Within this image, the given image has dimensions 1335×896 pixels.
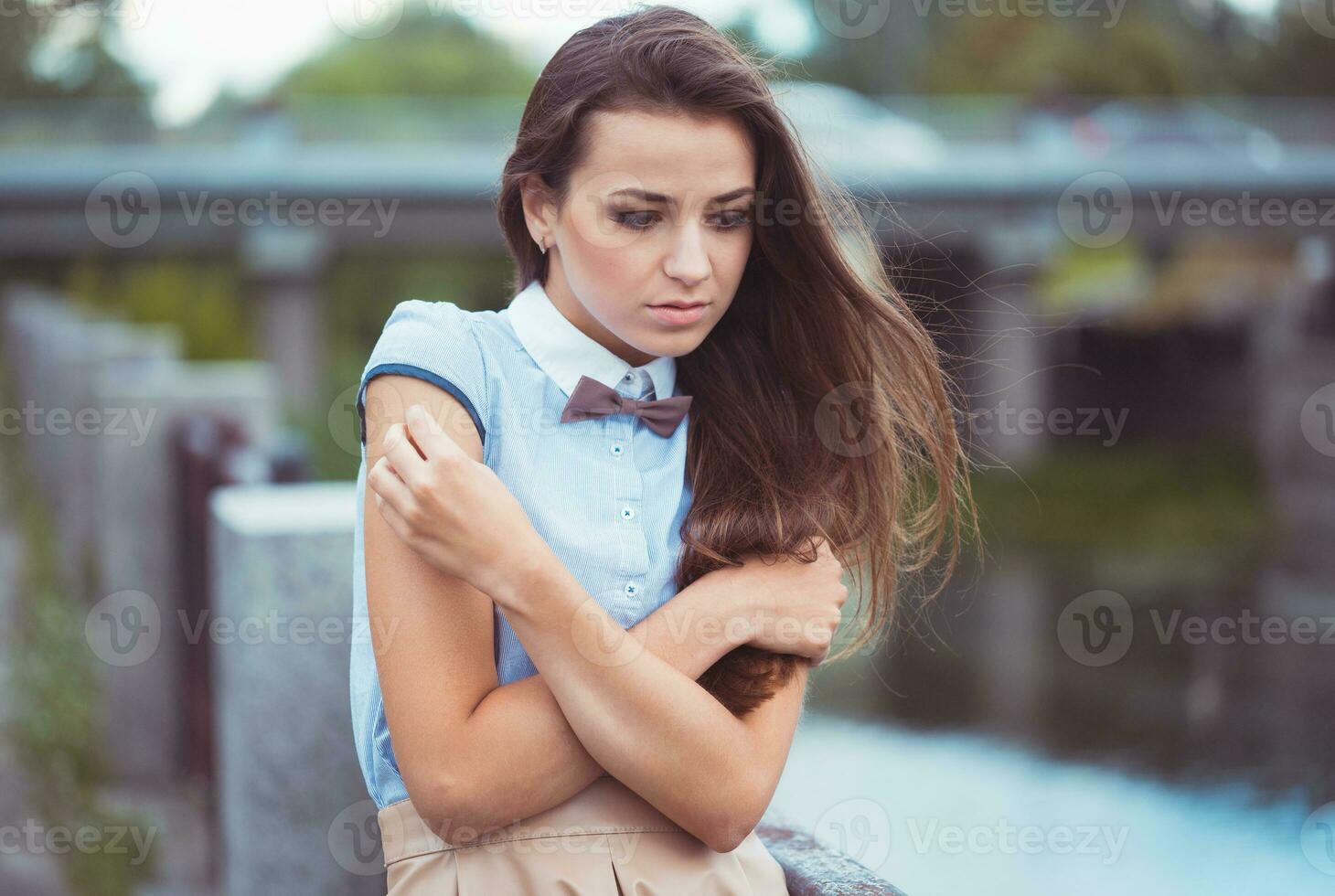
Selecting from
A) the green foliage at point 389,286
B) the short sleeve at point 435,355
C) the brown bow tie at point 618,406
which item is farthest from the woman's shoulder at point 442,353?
the green foliage at point 389,286

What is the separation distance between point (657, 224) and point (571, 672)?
61cm

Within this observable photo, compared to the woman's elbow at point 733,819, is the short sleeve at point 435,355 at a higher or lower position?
higher

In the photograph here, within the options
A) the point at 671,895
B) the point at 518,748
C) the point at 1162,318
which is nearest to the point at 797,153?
the point at 518,748

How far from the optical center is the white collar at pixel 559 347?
198 centimetres

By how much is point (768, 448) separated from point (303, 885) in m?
1.85

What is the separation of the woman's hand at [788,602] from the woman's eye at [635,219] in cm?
50

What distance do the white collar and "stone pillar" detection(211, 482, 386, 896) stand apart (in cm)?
137

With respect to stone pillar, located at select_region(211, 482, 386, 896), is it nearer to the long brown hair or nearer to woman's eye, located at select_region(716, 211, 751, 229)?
the long brown hair

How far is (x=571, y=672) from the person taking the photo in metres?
1.72

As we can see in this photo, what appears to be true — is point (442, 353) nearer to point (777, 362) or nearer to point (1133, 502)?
point (777, 362)

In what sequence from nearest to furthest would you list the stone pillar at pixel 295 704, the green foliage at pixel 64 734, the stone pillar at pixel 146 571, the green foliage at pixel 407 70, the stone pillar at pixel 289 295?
the stone pillar at pixel 295 704, the green foliage at pixel 64 734, the stone pillar at pixel 146 571, the stone pillar at pixel 289 295, the green foliage at pixel 407 70

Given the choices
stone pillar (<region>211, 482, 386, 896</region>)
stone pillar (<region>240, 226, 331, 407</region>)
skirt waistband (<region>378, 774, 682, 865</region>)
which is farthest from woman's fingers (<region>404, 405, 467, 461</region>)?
stone pillar (<region>240, 226, 331, 407</region>)

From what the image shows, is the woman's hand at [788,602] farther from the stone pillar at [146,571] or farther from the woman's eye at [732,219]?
the stone pillar at [146,571]

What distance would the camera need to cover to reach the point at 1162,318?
24078 millimetres
